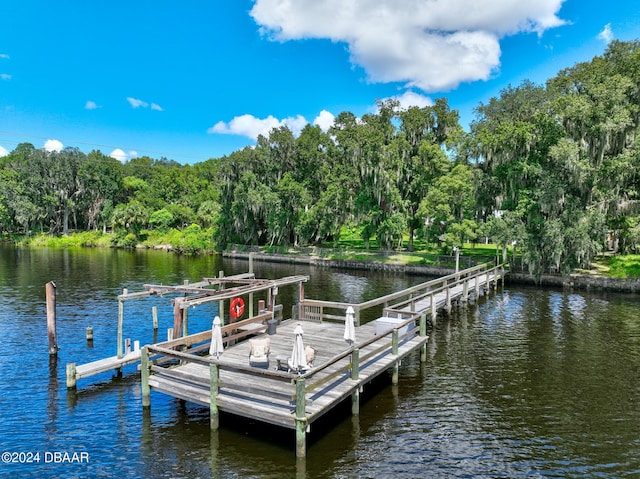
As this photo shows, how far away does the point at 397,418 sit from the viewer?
1256 centimetres

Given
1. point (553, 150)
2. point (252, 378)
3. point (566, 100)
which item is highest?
point (566, 100)

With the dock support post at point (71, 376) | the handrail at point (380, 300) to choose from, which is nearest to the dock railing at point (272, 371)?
the handrail at point (380, 300)

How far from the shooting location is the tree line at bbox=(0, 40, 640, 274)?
35.0m

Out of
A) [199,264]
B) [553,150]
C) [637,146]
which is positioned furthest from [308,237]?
[637,146]

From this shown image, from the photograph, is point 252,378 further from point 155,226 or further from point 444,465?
point 155,226

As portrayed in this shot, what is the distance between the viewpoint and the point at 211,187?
297 feet

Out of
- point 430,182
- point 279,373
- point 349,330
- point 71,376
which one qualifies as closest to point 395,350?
point 349,330

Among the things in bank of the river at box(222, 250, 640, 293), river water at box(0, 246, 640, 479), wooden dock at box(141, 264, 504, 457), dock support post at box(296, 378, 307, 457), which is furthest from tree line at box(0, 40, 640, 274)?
dock support post at box(296, 378, 307, 457)

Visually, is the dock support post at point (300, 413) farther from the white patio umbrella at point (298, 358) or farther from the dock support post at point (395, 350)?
the dock support post at point (395, 350)

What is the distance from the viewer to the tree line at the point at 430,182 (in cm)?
3500

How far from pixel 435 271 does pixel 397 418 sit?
32999 mm

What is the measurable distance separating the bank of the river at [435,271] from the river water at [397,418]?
12.7 m

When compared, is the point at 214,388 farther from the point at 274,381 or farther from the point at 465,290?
the point at 465,290

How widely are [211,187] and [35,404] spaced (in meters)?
79.9
